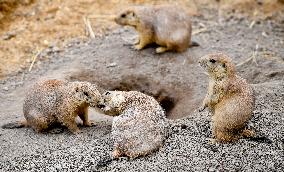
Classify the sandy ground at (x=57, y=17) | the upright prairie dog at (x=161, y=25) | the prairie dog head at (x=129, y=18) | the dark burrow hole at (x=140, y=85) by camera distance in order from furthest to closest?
the sandy ground at (x=57, y=17)
the prairie dog head at (x=129, y=18)
the upright prairie dog at (x=161, y=25)
the dark burrow hole at (x=140, y=85)

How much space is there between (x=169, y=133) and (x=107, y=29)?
12.2 ft

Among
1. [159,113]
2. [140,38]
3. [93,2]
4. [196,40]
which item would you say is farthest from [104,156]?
[93,2]

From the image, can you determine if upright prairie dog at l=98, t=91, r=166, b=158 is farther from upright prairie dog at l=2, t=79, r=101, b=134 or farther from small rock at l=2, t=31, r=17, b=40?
small rock at l=2, t=31, r=17, b=40

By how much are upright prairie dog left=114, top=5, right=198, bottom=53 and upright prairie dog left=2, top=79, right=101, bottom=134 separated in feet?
7.69

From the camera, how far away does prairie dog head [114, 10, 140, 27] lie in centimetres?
873

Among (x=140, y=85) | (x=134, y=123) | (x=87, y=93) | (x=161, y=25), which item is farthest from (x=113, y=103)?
(x=161, y=25)

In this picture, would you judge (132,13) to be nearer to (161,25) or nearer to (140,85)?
(161,25)

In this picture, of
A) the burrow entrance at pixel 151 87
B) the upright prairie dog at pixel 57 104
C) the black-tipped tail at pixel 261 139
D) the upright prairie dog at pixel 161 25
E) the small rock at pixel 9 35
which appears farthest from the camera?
the small rock at pixel 9 35

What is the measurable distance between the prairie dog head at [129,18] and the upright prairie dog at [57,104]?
7.73 ft

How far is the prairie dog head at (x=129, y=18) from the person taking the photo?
873 cm

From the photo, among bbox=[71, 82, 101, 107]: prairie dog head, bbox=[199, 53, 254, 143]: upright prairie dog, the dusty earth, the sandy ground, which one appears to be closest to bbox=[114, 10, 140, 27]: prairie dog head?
the dusty earth

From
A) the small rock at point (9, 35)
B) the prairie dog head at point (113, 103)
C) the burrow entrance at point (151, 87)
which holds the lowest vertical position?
the burrow entrance at point (151, 87)

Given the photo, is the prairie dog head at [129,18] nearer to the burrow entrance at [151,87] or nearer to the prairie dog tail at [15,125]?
the burrow entrance at [151,87]

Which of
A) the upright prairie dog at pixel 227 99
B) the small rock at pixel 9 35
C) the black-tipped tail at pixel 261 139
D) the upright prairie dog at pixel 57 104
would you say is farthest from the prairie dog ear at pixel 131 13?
the black-tipped tail at pixel 261 139
